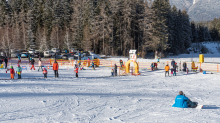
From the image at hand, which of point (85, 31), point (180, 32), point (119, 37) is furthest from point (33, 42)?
point (180, 32)

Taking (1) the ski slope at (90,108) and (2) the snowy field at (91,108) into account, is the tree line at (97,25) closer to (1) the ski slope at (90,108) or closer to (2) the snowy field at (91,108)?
(2) the snowy field at (91,108)

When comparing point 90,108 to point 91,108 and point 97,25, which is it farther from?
point 97,25

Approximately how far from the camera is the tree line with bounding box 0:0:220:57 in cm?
4491

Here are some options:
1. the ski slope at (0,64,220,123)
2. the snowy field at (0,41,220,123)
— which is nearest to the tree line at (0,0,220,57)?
the snowy field at (0,41,220,123)

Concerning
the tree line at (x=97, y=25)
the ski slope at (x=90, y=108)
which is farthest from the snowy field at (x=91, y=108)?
the tree line at (x=97, y=25)

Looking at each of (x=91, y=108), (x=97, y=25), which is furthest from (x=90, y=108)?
(x=97, y=25)

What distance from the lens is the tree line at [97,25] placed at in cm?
4491

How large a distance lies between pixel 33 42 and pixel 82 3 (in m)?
16.5

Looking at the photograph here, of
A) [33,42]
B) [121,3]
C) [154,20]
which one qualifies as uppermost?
[121,3]

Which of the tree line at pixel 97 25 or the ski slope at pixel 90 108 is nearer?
the ski slope at pixel 90 108

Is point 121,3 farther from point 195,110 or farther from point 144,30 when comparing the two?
point 195,110

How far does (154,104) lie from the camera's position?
952cm

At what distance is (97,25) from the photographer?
156 feet

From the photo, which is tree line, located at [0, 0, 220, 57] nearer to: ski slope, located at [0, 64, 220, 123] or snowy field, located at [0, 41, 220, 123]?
snowy field, located at [0, 41, 220, 123]
